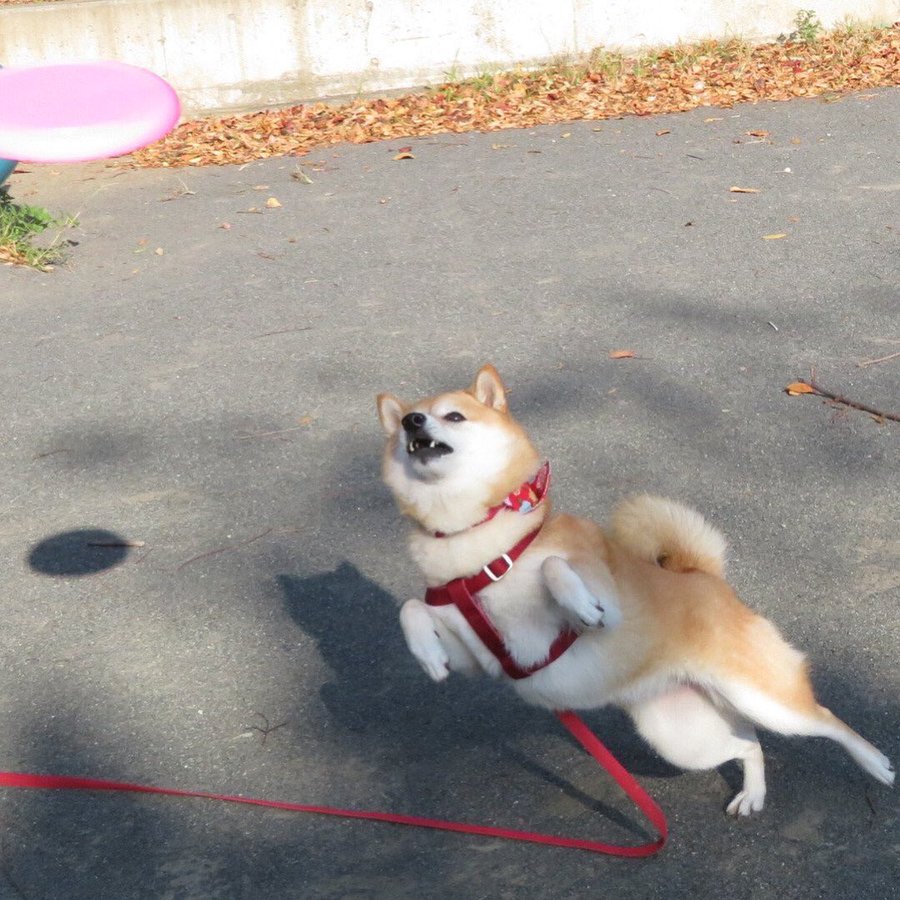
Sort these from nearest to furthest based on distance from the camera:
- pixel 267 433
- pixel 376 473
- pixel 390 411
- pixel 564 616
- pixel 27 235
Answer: pixel 564 616
pixel 390 411
pixel 376 473
pixel 267 433
pixel 27 235

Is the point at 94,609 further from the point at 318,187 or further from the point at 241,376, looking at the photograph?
the point at 318,187

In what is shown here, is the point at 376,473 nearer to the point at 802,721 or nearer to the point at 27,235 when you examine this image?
the point at 802,721

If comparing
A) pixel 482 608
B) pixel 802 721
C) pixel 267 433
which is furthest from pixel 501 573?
pixel 267 433

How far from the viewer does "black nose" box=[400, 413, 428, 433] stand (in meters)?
3.04

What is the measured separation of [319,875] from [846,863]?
127cm

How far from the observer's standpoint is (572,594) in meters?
2.81

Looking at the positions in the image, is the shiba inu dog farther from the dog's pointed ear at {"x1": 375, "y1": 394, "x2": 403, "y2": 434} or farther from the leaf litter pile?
the leaf litter pile

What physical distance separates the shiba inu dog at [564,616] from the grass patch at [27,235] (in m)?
5.17

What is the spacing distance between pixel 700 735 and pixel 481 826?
2.01 feet

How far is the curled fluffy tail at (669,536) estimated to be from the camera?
3.37 m

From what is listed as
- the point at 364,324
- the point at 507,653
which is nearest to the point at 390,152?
the point at 364,324

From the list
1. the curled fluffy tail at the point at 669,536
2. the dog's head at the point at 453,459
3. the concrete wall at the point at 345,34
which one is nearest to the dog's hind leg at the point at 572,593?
the dog's head at the point at 453,459

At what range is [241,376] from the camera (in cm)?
606

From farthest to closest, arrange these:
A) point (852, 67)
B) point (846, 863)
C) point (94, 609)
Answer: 1. point (852, 67)
2. point (94, 609)
3. point (846, 863)
